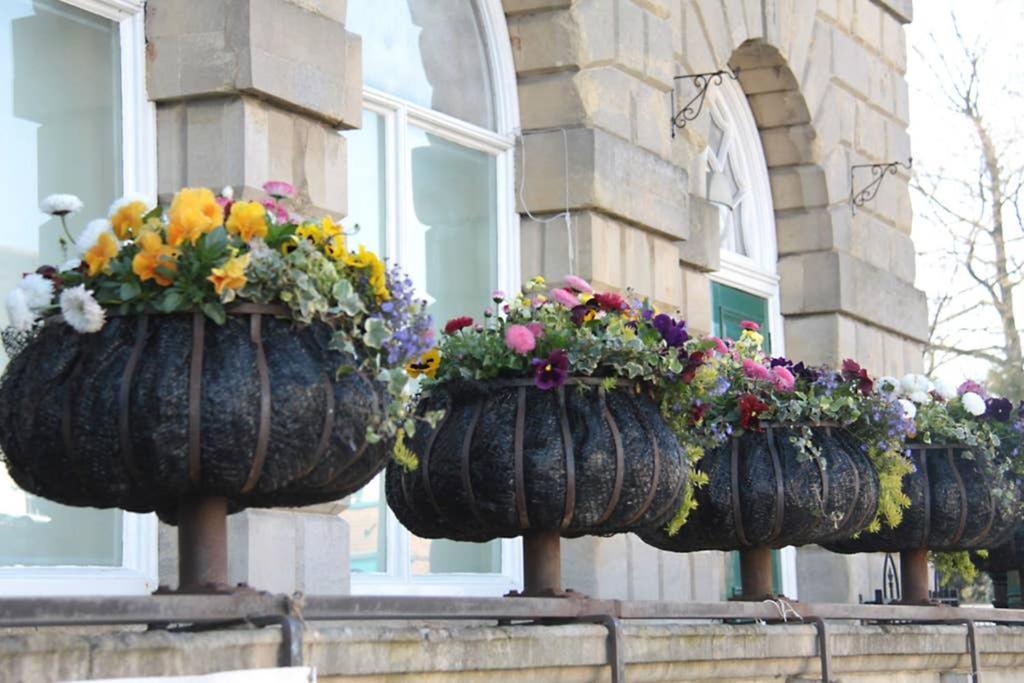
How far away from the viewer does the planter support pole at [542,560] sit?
5.55 metres

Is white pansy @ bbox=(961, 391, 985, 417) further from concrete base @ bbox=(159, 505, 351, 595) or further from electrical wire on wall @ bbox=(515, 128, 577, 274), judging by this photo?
concrete base @ bbox=(159, 505, 351, 595)

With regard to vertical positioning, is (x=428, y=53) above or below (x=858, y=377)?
above

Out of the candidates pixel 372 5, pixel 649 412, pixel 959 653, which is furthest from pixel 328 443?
pixel 372 5

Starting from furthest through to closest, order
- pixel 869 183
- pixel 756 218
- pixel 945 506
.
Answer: pixel 869 183, pixel 756 218, pixel 945 506

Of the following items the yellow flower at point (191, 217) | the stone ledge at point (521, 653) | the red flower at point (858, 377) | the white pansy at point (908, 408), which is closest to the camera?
the stone ledge at point (521, 653)

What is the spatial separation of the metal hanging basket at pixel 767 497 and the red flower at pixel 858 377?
0.85 ft

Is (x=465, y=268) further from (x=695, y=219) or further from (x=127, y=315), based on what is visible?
(x=127, y=315)

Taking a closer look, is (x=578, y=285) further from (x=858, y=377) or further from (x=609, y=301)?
(x=858, y=377)

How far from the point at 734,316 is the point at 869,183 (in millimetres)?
1729

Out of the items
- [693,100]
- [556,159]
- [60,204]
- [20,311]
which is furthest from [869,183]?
[20,311]

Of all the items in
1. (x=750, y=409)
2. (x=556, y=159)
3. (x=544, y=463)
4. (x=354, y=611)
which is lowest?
(x=354, y=611)

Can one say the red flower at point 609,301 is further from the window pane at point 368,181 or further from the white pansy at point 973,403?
the white pansy at point 973,403

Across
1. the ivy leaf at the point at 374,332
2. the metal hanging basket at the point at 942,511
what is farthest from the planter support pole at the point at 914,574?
the ivy leaf at the point at 374,332

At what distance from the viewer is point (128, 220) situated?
441 centimetres
